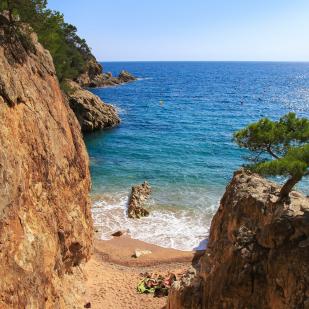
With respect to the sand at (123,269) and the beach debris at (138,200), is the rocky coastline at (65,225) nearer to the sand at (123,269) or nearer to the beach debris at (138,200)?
the sand at (123,269)

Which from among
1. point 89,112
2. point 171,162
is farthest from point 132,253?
point 89,112

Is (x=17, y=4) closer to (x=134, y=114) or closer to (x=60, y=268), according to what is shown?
(x=60, y=268)

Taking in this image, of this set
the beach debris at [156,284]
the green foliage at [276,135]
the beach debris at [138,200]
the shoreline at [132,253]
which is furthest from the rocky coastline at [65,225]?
the beach debris at [138,200]

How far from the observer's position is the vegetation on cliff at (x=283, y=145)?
36.6ft

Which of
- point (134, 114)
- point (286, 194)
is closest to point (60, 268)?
point (286, 194)

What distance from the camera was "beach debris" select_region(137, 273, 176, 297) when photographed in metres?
19.8

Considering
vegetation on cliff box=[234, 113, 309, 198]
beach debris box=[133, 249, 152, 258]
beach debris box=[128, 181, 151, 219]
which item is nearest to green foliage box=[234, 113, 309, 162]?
vegetation on cliff box=[234, 113, 309, 198]

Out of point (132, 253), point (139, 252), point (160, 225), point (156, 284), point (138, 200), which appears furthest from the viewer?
point (138, 200)

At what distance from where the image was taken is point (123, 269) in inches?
896

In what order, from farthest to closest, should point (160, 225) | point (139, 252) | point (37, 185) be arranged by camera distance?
point (160, 225)
point (139, 252)
point (37, 185)

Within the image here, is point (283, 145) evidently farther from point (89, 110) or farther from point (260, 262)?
point (89, 110)

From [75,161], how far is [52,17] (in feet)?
30.8

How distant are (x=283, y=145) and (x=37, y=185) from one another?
10236 mm

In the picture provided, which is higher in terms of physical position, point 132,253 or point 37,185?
point 37,185
